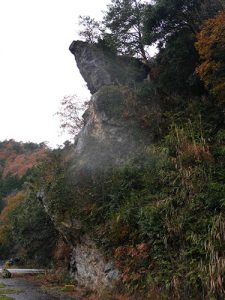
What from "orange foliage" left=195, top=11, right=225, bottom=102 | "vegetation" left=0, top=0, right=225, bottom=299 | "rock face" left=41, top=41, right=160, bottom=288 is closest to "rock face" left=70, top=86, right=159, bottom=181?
"rock face" left=41, top=41, right=160, bottom=288

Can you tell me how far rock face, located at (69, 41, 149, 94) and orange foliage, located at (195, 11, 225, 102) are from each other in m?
6.22

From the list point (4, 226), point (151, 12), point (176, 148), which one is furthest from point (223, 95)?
point (4, 226)

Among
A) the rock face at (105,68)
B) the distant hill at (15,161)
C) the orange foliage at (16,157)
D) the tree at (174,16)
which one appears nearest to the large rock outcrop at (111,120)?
the rock face at (105,68)

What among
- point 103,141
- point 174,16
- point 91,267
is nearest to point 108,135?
point 103,141

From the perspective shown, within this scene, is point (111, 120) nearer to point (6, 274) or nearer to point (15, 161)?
point (6, 274)

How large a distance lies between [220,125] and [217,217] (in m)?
7.33

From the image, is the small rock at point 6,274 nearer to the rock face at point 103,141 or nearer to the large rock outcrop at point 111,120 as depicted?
the rock face at point 103,141

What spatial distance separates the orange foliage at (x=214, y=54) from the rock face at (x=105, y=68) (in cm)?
622

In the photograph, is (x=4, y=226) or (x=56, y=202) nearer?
(x=56, y=202)

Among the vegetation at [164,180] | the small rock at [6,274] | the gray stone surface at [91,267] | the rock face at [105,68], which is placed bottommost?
the small rock at [6,274]

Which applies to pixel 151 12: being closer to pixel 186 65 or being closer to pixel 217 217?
pixel 186 65

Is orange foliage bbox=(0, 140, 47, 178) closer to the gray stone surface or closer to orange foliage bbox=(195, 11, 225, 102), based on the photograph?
the gray stone surface

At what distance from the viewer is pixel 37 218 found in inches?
994

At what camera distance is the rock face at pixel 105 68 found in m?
22.4
